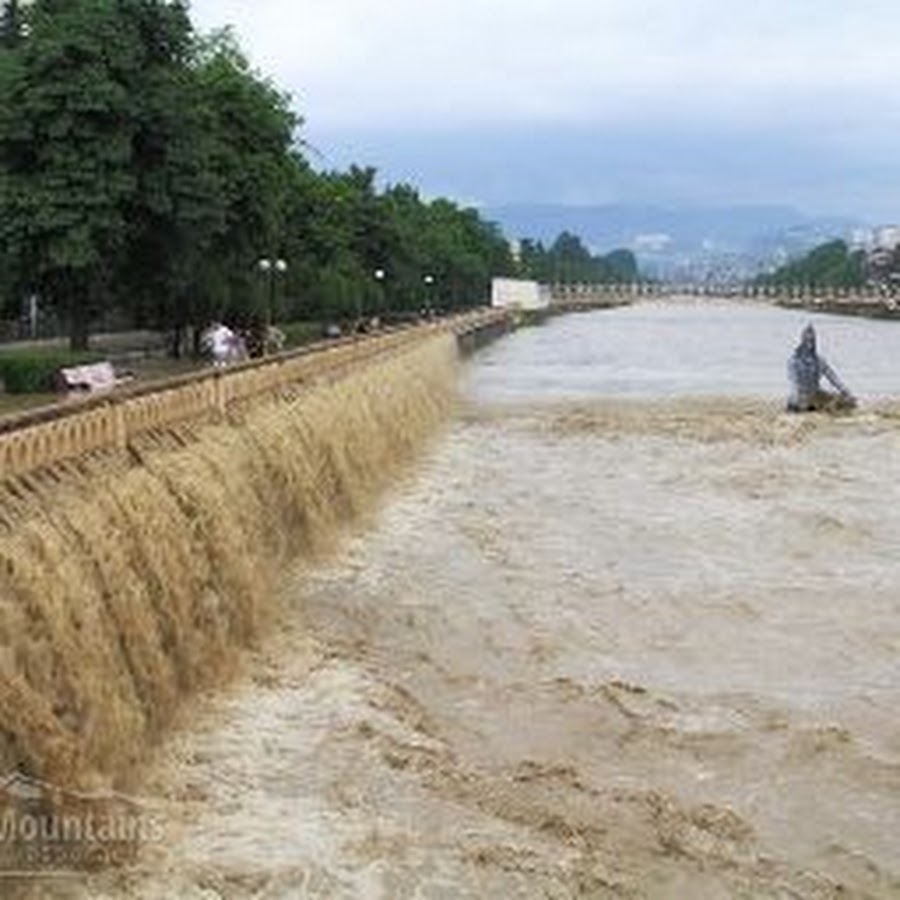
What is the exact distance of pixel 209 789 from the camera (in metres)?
13.6

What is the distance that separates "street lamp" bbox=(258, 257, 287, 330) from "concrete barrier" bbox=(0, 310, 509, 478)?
69.7ft

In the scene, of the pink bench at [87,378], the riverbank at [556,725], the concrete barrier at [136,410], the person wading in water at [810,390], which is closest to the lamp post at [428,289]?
the person wading in water at [810,390]

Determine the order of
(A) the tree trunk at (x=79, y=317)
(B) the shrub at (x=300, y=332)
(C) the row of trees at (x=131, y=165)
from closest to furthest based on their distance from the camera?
(C) the row of trees at (x=131, y=165)
(A) the tree trunk at (x=79, y=317)
(B) the shrub at (x=300, y=332)

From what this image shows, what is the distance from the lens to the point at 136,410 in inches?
800

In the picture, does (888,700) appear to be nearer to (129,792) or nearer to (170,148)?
(129,792)

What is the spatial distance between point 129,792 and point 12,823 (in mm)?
1449

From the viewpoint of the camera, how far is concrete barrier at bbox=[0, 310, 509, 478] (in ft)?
53.3

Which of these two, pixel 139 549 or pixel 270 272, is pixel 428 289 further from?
pixel 139 549

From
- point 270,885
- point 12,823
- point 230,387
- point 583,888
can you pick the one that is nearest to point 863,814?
point 583,888

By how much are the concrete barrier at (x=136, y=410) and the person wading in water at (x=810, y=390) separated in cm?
2213

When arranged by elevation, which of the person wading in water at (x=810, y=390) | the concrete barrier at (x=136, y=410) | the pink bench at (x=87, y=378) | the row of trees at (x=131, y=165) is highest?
the row of trees at (x=131, y=165)

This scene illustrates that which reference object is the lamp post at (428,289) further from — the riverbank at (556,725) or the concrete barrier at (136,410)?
the riverbank at (556,725)

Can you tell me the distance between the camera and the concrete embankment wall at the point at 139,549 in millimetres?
13055

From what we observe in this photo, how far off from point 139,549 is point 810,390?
4236cm
